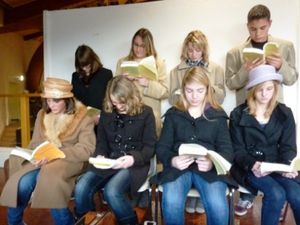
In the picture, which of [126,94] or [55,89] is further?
[55,89]

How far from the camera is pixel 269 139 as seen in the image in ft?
6.46

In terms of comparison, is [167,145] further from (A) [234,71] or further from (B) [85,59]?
(B) [85,59]

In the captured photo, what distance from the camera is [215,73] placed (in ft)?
7.98

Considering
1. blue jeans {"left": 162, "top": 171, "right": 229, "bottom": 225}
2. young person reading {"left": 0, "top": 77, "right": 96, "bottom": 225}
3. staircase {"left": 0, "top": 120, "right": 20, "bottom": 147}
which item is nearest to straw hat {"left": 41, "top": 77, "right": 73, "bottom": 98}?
young person reading {"left": 0, "top": 77, "right": 96, "bottom": 225}

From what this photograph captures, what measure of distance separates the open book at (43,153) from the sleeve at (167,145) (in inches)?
23.1

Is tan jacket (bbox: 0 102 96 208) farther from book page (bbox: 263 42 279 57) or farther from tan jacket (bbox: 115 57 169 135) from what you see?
book page (bbox: 263 42 279 57)

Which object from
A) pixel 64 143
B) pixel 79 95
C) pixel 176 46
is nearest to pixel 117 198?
pixel 64 143

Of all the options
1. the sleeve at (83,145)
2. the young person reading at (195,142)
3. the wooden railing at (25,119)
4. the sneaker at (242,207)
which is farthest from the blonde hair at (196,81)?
the wooden railing at (25,119)

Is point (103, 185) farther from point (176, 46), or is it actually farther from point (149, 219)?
point (176, 46)

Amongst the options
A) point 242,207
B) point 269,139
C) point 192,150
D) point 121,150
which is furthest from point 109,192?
point 242,207

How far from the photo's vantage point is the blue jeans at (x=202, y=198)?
5.72 ft

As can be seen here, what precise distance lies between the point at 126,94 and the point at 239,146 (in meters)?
0.72

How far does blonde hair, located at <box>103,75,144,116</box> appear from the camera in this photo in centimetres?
207

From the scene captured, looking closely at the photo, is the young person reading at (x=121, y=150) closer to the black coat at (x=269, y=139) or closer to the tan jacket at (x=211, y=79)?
the tan jacket at (x=211, y=79)
